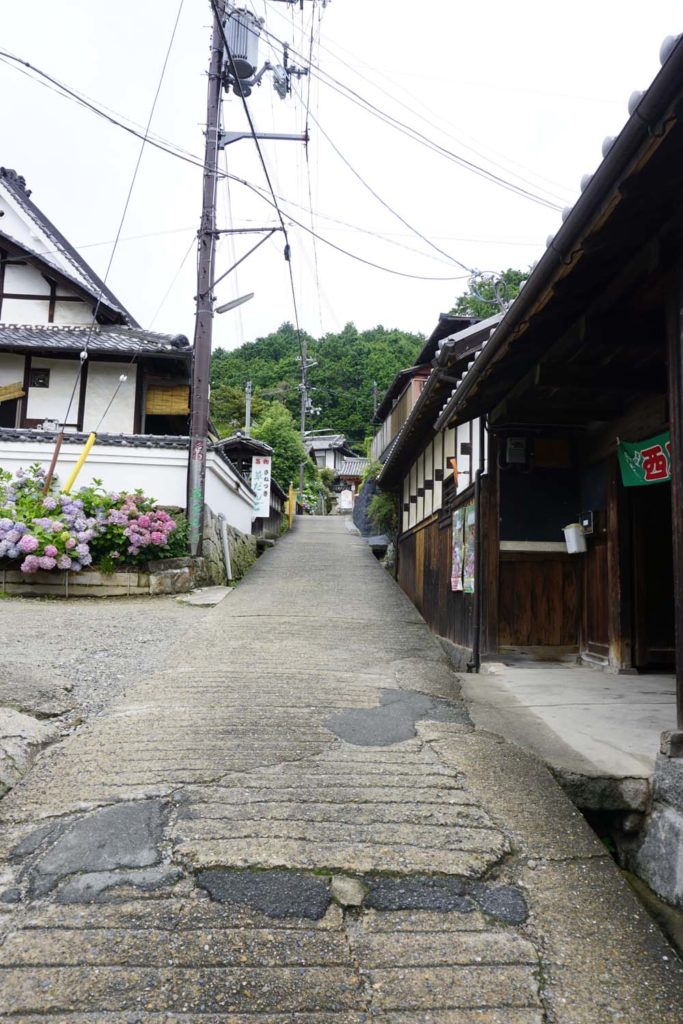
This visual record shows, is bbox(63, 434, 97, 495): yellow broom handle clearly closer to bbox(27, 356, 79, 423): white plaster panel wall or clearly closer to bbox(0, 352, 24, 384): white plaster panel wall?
bbox(27, 356, 79, 423): white plaster panel wall

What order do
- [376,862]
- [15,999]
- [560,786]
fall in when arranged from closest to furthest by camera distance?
[15,999] → [376,862] → [560,786]

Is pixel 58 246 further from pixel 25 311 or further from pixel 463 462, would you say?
pixel 463 462

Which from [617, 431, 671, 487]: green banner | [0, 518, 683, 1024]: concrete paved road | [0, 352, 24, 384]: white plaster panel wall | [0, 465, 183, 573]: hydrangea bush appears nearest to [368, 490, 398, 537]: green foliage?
[0, 465, 183, 573]: hydrangea bush

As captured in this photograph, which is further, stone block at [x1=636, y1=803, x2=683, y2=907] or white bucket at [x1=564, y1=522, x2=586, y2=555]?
white bucket at [x1=564, y1=522, x2=586, y2=555]

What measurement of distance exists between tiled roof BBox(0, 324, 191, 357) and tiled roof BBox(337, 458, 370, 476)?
34.8 m

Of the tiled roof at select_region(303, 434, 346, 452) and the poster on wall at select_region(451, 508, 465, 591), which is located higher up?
the tiled roof at select_region(303, 434, 346, 452)

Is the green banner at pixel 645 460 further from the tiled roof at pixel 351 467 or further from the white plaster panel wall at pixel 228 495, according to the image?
the tiled roof at pixel 351 467

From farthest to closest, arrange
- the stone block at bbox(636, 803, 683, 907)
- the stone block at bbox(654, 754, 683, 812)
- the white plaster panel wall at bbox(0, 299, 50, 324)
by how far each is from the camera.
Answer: the white plaster panel wall at bbox(0, 299, 50, 324) → the stone block at bbox(654, 754, 683, 812) → the stone block at bbox(636, 803, 683, 907)

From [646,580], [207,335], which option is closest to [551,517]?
[646,580]

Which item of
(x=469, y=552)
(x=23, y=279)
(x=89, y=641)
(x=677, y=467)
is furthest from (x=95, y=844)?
(x=23, y=279)

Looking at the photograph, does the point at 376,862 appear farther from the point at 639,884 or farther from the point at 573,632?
the point at 573,632

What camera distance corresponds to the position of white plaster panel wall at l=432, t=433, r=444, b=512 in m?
11.3

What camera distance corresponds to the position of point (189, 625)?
9.39 m

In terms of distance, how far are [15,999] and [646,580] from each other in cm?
662
